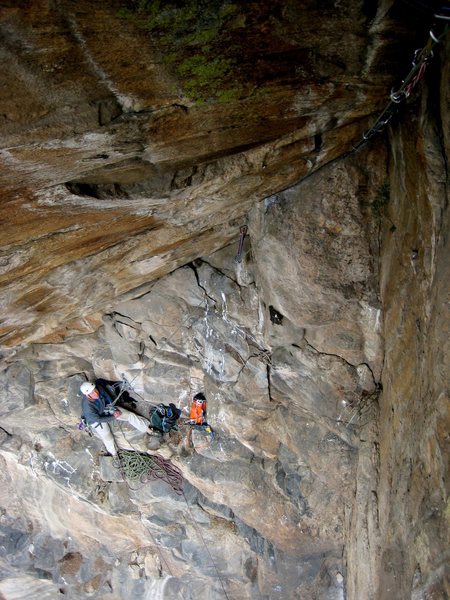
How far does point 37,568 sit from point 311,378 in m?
9.65

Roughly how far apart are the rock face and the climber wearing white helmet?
0.32 meters

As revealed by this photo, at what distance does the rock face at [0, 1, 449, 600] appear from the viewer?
2.60 m

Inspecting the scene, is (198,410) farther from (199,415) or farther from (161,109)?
(161,109)

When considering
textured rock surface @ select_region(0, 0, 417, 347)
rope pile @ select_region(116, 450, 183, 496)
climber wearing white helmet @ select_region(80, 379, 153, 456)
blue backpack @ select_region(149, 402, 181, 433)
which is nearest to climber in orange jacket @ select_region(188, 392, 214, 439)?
blue backpack @ select_region(149, 402, 181, 433)

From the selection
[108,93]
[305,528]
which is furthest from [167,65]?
[305,528]

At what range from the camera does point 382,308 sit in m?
4.74

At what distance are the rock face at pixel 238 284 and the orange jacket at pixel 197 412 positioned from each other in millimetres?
307

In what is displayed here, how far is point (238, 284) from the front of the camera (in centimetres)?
648

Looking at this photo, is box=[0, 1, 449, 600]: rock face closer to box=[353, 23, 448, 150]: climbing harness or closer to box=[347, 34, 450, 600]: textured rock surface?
box=[347, 34, 450, 600]: textured rock surface

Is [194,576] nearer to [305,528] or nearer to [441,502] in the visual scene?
[305,528]

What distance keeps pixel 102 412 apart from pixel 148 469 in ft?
5.77

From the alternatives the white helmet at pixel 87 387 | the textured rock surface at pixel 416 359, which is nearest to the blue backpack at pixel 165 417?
the white helmet at pixel 87 387

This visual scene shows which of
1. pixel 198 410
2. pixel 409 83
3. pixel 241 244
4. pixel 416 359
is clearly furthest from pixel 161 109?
pixel 198 410

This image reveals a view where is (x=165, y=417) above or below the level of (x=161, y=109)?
below
